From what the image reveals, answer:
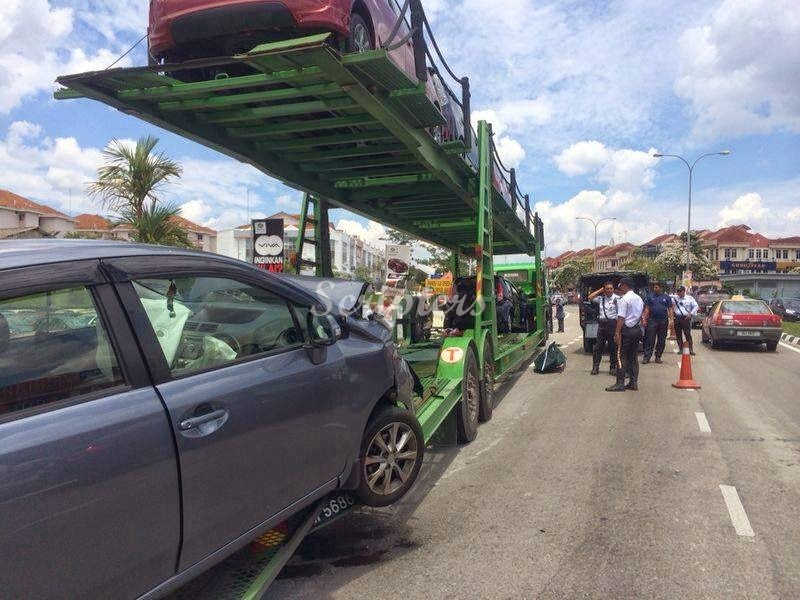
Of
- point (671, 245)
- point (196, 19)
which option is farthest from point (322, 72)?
point (671, 245)

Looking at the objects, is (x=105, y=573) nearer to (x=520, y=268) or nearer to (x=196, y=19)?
(x=196, y=19)

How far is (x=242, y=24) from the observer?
3.99 m

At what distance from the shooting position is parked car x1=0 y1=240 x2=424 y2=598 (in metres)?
1.74

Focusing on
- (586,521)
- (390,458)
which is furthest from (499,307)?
(390,458)

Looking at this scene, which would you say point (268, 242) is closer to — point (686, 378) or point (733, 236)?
point (686, 378)

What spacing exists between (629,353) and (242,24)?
766 centimetres

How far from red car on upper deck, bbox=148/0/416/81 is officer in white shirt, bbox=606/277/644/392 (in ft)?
21.0

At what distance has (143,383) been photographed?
211 centimetres

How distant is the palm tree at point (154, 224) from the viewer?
34.2 ft

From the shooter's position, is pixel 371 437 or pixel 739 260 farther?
pixel 739 260

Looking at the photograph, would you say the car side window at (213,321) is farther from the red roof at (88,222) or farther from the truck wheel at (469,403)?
the red roof at (88,222)

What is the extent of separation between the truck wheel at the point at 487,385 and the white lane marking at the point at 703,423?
2.38 metres

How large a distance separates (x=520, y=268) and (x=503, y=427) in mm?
11081

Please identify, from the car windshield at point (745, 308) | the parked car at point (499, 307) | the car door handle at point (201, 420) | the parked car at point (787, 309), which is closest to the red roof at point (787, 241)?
the parked car at point (787, 309)
